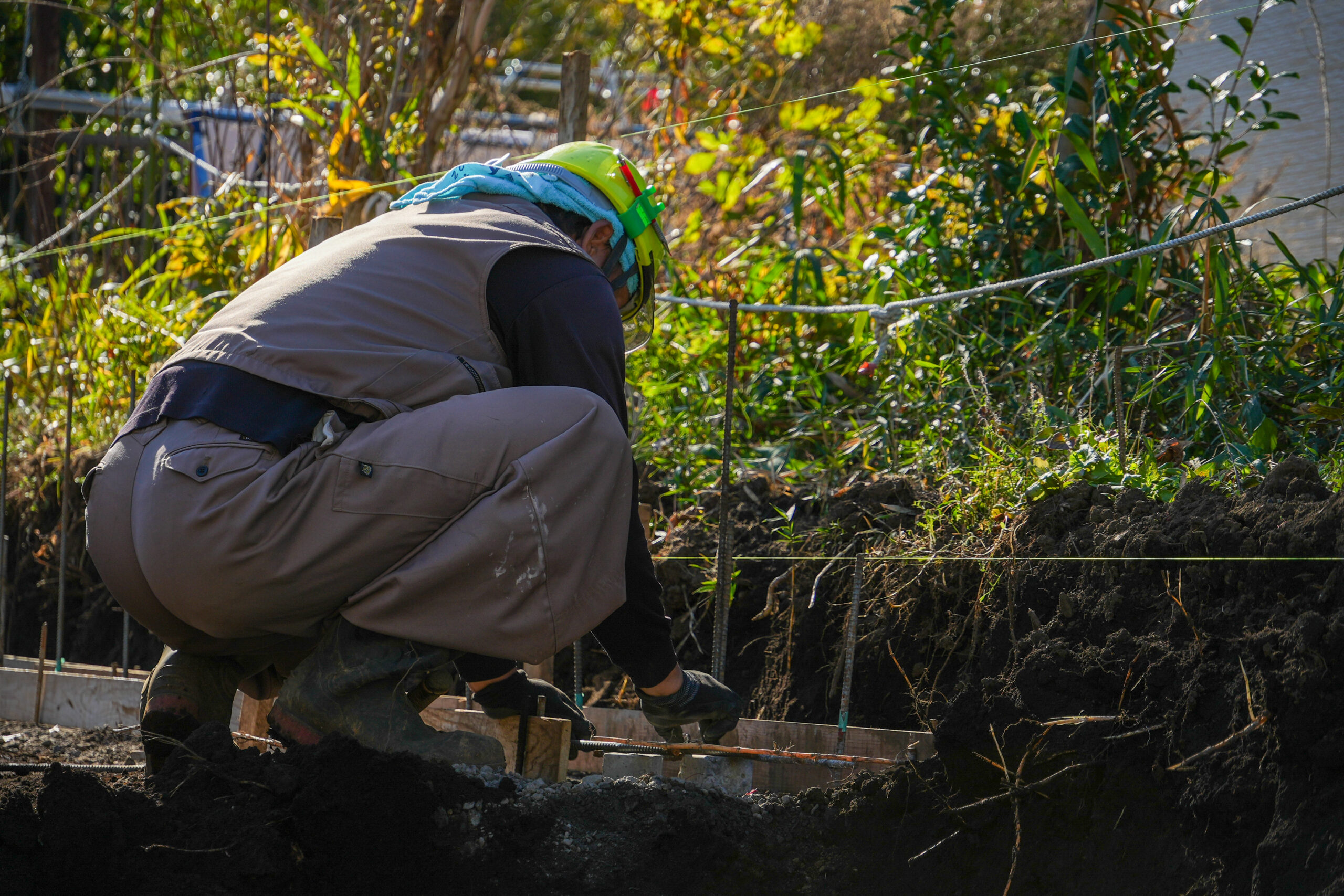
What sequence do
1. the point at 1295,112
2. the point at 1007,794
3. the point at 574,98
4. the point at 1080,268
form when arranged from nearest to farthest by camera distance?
the point at 1007,794
the point at 1080,268
the point at 574,98
the point at 1295,112

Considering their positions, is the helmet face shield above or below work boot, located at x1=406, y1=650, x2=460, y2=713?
above

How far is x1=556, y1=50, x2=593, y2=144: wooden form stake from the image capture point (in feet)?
10.8

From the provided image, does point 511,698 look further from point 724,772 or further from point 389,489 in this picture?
point 389,489

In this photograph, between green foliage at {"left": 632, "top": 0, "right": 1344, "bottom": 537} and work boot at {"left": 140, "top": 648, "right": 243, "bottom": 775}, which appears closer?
work boot at {"left": 140, "top": 648, "right": 243, "bottom": 775}

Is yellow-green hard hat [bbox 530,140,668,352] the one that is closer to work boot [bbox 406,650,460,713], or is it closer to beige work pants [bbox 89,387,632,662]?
beige work pants [bbox 89,387,632,662]

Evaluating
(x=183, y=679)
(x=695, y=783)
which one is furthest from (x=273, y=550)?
(x=695, y=783)

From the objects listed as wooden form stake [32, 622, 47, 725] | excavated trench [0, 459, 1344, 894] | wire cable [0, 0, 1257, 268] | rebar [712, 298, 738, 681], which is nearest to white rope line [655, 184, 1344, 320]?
wire cable [0, 0, 1257, 268]

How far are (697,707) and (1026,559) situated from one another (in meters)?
0.70

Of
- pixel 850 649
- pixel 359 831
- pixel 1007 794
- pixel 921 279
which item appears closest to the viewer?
pixel 359 831

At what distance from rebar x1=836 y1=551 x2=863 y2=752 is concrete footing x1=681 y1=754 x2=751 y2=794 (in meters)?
0.20

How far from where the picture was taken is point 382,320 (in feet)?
6.07

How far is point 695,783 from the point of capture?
200 cm

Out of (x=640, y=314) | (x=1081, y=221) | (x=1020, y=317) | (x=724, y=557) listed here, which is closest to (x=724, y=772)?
(x=724, y=557)

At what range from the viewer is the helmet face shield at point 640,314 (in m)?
2.34
